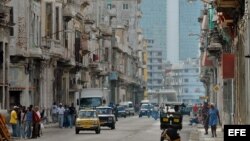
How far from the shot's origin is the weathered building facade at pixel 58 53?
63438mm

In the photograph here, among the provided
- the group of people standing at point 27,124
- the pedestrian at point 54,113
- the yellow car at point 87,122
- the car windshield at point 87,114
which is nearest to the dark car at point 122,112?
the pedestrian at point 54,113

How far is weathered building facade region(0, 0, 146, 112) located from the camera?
6344cm

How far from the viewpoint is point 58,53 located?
246 feet

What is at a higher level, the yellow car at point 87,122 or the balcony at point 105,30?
the balcony at point 105,30

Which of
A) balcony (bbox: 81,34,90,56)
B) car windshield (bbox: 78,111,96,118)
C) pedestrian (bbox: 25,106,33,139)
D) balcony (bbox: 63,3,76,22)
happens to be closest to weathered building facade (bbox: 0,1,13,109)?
car windshield (bbox: 78,111,96,118)

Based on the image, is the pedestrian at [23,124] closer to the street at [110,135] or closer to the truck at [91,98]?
the street at [110,135]

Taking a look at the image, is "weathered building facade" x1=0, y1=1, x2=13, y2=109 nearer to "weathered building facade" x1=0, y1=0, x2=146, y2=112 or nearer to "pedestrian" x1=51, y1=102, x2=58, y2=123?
"weathered building facade" x1=0, y1=0, x2=146, y2=112

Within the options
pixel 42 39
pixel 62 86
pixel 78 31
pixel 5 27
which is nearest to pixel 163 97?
pixel 78 31

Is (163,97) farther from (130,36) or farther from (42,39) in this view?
(42,39)

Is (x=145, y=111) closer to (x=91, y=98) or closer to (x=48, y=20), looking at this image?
(x=91, y=98)

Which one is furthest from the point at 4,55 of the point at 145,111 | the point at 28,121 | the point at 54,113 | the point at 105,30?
the point at 105,30

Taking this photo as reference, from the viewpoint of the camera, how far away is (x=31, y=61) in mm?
66750

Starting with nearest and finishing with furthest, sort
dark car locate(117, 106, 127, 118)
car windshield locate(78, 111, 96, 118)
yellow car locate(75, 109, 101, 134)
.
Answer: yellow car locate(75, 109, 101, 134)
car windshield locate(78, 111, 96, 118)
dark car locate(117, 106, 127, 118)

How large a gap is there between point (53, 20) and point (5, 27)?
2173cm
